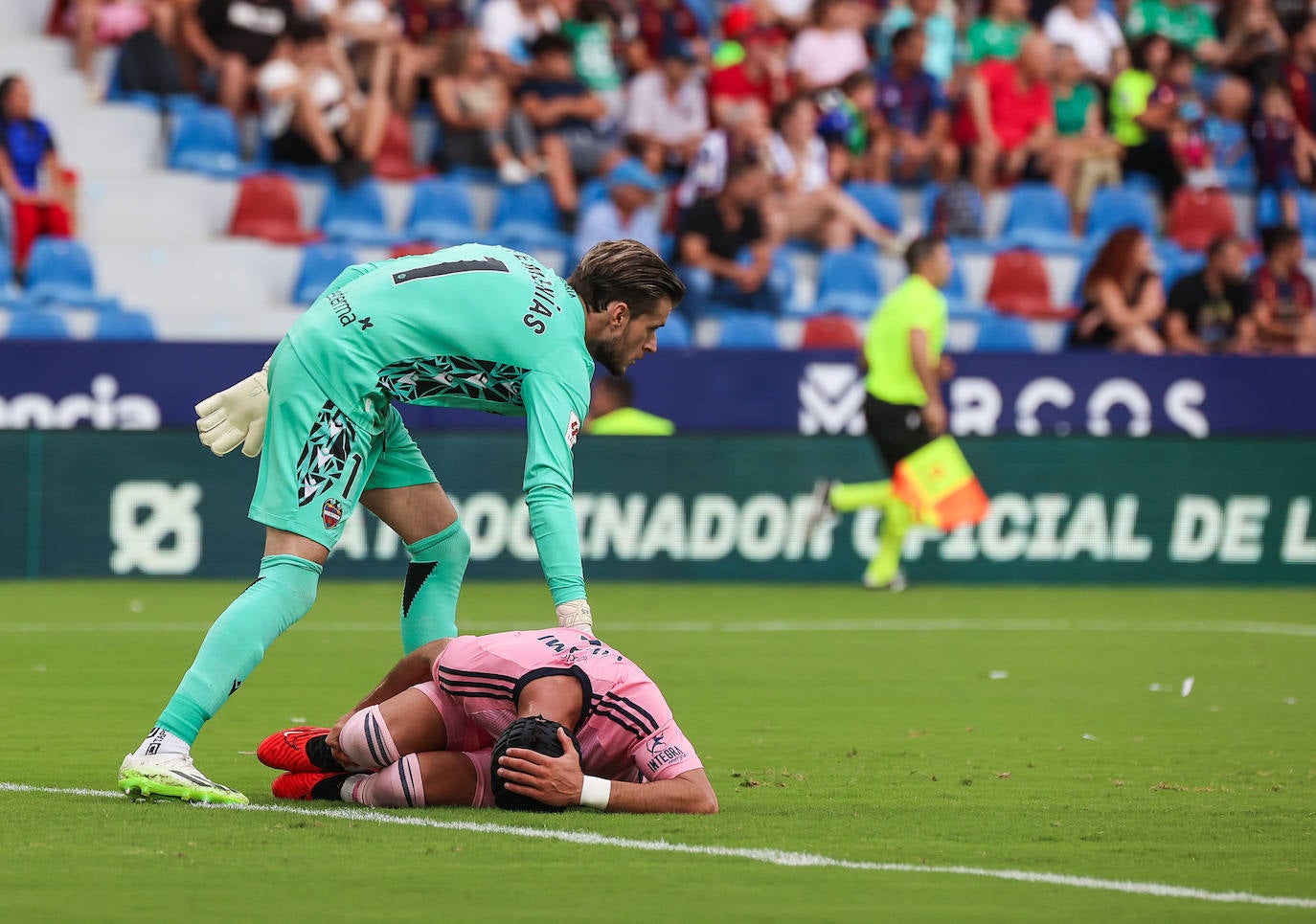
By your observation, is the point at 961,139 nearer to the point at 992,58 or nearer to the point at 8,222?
the point at 992,58

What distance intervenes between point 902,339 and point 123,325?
6.20 meters

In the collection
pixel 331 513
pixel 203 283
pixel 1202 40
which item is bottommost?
pixel 331 513

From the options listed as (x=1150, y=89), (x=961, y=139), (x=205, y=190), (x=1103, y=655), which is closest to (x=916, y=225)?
(x=961, y=139)

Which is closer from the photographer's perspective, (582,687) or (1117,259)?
(582,687)

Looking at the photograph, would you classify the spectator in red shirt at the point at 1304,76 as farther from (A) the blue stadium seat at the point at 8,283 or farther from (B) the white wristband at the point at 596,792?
(B) the white wristband at the point at 596,792

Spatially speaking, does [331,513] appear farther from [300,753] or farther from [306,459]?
[300,753]

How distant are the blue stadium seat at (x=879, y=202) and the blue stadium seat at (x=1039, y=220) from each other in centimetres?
118

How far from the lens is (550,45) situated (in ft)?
59.5

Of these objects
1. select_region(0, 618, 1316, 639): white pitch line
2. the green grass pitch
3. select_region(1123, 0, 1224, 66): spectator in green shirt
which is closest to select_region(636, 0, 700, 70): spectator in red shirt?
select_region(1123, 0, 1224, 66): spectator in green shirt

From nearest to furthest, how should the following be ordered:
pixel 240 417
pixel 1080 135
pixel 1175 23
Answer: pixel 240 417, pixel 1080 135, pixel 1175 23

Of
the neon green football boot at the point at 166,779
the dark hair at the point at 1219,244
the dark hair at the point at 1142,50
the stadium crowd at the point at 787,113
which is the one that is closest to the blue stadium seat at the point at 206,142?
the stadium crowd at the point at 787,113

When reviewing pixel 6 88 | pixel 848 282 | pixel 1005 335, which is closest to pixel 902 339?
pixel 1005 335

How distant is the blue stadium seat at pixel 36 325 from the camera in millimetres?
15477

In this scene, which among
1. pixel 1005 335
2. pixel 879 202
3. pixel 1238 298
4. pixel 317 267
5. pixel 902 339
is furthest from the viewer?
pixel 879 202
